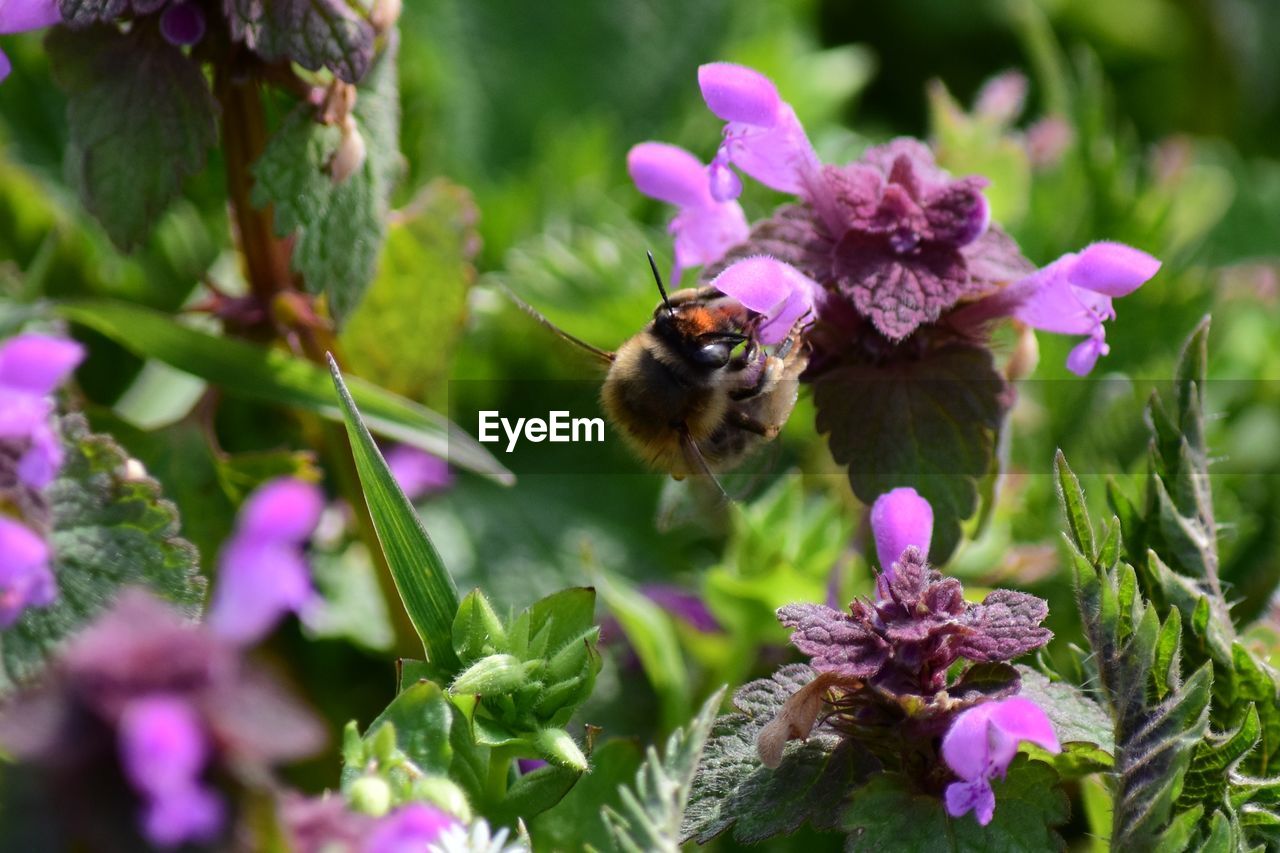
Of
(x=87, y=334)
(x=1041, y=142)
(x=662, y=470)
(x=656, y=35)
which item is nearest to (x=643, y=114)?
(x=656, y=35)

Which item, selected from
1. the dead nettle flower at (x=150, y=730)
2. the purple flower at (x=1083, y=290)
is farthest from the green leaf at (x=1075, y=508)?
the dead nettle flower at (x=150, y=730)

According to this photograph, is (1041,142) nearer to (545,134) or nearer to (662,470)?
(545,134)

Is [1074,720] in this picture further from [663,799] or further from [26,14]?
[26,14]

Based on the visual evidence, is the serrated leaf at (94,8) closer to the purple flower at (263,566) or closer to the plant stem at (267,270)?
the plant stem at (267,270)

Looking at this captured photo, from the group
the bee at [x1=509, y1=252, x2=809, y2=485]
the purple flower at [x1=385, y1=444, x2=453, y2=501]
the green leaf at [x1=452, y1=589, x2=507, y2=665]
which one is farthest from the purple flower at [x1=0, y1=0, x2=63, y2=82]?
the purple flower at [x1=385, y1=444, x2=453, y2=501]

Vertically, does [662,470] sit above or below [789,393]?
below
